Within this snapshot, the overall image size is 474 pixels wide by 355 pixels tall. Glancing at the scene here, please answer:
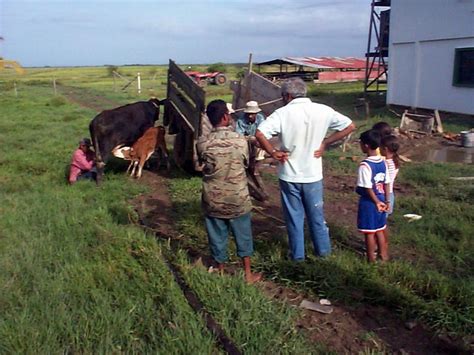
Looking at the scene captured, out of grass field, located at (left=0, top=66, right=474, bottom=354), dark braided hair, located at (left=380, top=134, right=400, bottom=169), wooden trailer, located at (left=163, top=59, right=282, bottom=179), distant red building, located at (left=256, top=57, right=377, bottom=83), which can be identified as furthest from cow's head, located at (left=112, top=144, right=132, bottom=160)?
distant red building, located at (left=256, top=57, right=377, bottom=83)

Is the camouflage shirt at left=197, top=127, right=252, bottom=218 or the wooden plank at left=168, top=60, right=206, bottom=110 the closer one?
the camouflage shirt at left=197, top=127, right=252, bottom=218

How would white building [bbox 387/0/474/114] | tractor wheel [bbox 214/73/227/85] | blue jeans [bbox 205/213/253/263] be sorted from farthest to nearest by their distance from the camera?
tractor wheel [bbox 214/73/227/85]
white building [bbox 387/0/474/114]
blue jeans [bbox 205/213/253/263]

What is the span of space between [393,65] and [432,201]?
→ 1383cm

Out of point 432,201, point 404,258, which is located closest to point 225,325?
point 404,258

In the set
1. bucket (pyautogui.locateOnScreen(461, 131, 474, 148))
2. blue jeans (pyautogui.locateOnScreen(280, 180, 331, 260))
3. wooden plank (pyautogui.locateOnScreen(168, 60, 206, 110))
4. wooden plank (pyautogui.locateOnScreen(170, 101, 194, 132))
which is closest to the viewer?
blue jeans (pyautogui.locateOnScreen(280, 180, 331, 260))

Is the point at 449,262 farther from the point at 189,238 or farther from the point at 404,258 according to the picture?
the point at 189,238

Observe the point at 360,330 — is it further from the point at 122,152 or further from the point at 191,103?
the point at 122,152

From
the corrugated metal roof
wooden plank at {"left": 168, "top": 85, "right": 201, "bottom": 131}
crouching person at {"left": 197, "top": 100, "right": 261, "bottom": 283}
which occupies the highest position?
the corrugated metal roof

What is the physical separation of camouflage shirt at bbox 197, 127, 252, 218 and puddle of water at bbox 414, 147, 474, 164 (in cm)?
749

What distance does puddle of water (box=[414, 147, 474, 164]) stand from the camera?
35.2ft

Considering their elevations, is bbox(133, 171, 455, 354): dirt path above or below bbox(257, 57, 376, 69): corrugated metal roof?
below

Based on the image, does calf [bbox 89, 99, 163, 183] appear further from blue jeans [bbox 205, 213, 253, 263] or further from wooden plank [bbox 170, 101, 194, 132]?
blue jeans [bbox 205, 213, 253, 263]

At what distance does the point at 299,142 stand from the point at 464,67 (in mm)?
13541

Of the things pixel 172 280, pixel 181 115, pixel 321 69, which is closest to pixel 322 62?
pixel 321 69
